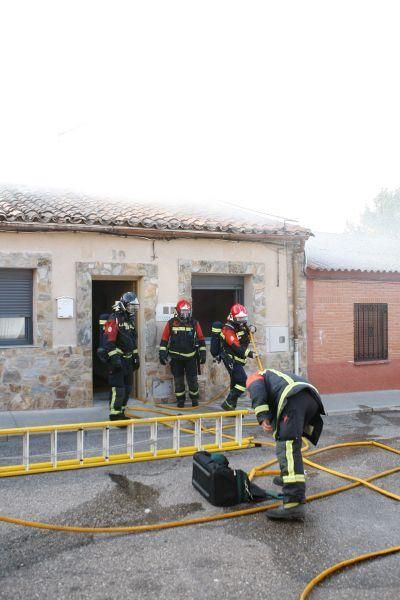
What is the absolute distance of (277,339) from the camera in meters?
11.0

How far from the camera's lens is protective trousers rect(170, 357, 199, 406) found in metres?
9.61

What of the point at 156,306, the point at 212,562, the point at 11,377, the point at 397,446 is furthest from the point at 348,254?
the point at 212,562

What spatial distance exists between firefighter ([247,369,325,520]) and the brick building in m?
6.76

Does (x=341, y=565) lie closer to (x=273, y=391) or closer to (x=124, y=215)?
(x=273, y=391)

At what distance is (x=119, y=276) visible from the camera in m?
9.86

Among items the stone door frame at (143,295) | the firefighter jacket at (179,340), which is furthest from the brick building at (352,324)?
the stone door frame at (143,295)

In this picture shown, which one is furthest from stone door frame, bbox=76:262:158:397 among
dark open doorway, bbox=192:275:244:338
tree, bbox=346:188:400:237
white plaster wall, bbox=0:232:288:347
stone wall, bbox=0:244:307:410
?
tree, bbox=346:188:400:237

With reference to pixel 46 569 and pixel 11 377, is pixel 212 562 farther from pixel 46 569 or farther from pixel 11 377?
pixel 11 377

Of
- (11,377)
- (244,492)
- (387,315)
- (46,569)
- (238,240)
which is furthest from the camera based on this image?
(387,315)

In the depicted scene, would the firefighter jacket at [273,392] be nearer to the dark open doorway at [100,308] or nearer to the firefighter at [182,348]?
the firefighter at [182,348]

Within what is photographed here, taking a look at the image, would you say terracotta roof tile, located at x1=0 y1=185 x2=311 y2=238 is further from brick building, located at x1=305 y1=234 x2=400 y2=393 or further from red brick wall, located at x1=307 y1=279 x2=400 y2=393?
red brick wall, located at x1=307 y1=279 x2=400 y2=393

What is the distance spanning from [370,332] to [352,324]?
746 millimetres

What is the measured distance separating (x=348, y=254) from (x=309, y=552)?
11564 mm

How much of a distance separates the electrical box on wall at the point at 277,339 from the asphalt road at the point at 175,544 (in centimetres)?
516
